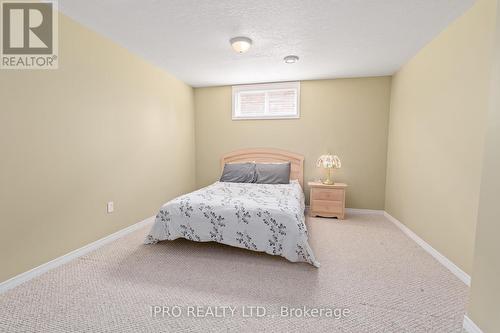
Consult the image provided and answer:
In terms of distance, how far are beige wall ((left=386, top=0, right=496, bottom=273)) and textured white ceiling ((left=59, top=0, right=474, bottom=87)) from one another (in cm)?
24

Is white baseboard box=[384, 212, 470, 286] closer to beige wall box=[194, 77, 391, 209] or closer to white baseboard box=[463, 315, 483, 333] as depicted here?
Result: white baseboard box=[463, 315, 483, 333]

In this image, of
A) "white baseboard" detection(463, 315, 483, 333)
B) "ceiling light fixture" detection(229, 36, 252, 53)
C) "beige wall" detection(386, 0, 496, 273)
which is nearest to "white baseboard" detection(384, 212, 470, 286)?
"beige wall" detection(386, 0, 496, 273)

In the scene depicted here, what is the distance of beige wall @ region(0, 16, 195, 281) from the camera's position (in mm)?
1696

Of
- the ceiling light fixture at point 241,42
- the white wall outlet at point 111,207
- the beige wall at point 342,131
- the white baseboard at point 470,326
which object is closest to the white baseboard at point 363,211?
the beige wall at point 342,131

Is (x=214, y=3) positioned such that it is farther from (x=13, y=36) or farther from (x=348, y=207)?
(x=348, y=207)

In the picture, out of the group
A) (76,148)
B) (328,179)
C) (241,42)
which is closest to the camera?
(76,148)

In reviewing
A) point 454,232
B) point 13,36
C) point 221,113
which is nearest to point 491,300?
point 454,232

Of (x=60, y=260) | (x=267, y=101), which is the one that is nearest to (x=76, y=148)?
(x=60, y=260)

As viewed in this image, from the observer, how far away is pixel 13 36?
5.70ft

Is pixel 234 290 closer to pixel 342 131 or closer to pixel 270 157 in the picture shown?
pixel 270 157

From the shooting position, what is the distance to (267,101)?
4.08m

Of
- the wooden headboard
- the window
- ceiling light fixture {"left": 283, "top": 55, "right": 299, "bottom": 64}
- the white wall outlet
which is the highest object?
ceiling light fixture {"left": 283, "top": 55, "right": 299, "bottom": 64}

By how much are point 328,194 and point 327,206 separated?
0.62ft

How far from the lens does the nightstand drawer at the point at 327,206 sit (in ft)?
11.3
